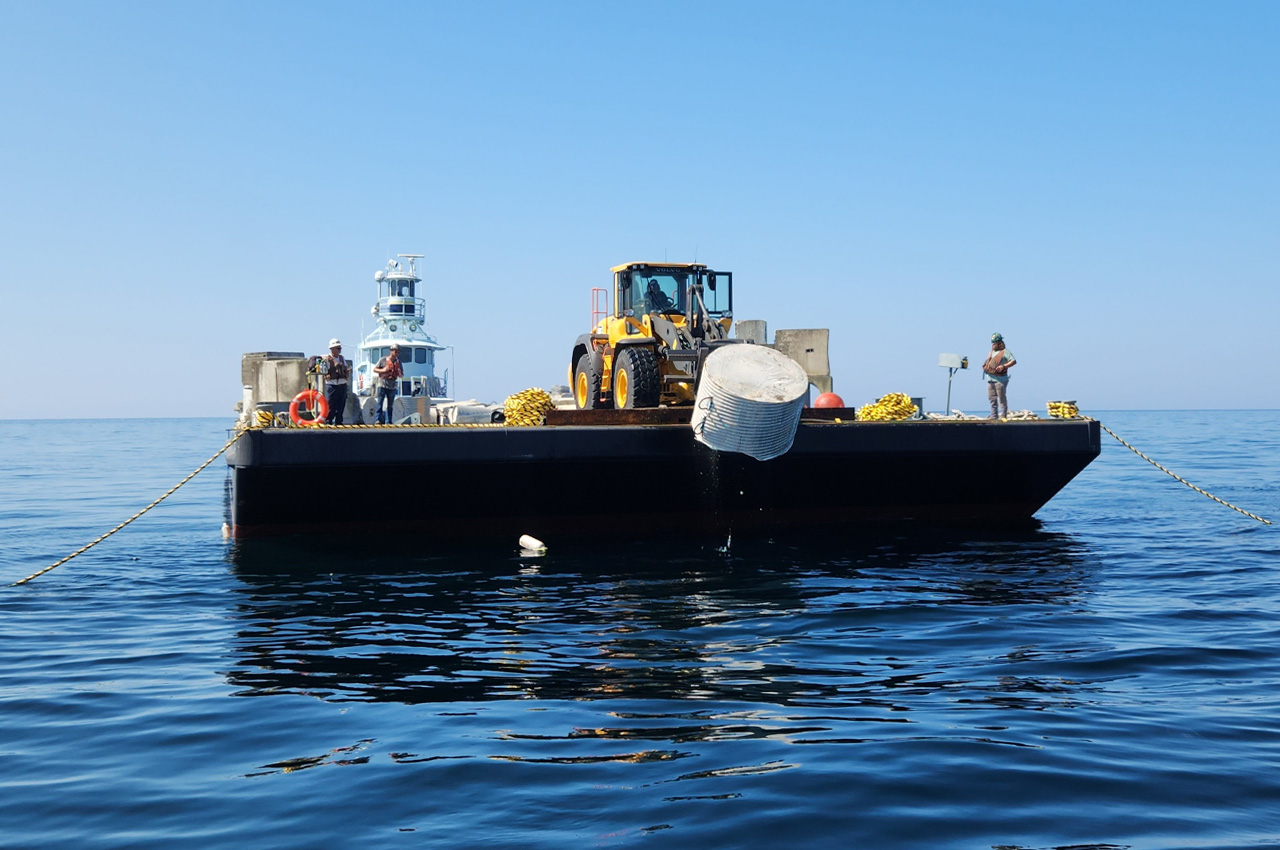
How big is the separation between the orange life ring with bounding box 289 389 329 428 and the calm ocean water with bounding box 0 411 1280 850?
212 cm

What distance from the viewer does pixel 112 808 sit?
509 centimetres

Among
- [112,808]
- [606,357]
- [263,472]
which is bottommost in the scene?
[112,808]

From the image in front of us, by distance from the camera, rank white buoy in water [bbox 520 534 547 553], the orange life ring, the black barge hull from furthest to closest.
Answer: the orange life ring, white buoy in water [bbox 520 534 547 553], the black barge hull

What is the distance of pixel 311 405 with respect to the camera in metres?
16.1

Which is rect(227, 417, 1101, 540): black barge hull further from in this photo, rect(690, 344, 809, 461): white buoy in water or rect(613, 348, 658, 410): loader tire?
rect(690, 344, 809, 461): white buoy in water

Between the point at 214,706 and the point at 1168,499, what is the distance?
21.2 meters

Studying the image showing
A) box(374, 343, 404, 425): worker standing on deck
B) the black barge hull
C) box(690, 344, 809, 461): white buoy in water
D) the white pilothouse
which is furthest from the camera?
the white pilothouse

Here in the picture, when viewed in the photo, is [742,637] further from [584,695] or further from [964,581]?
[964,581]

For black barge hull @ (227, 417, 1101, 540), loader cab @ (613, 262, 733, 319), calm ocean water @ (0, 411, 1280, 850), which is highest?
loader cab @ (613, 262, 733, 319)

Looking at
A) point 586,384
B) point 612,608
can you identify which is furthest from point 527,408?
point 612,608

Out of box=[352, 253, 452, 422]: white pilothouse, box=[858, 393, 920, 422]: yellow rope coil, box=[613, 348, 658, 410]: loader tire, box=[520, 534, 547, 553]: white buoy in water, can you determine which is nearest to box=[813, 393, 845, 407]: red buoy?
box=[858, 393, 920, 422]: yellow rope coil

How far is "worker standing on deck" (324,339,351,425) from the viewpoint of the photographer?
52.5ft

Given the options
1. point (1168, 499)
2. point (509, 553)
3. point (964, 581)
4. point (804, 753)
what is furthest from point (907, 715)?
point (1168, 499)

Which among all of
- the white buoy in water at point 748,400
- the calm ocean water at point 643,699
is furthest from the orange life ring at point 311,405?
the white buoy in water at point 748,400
